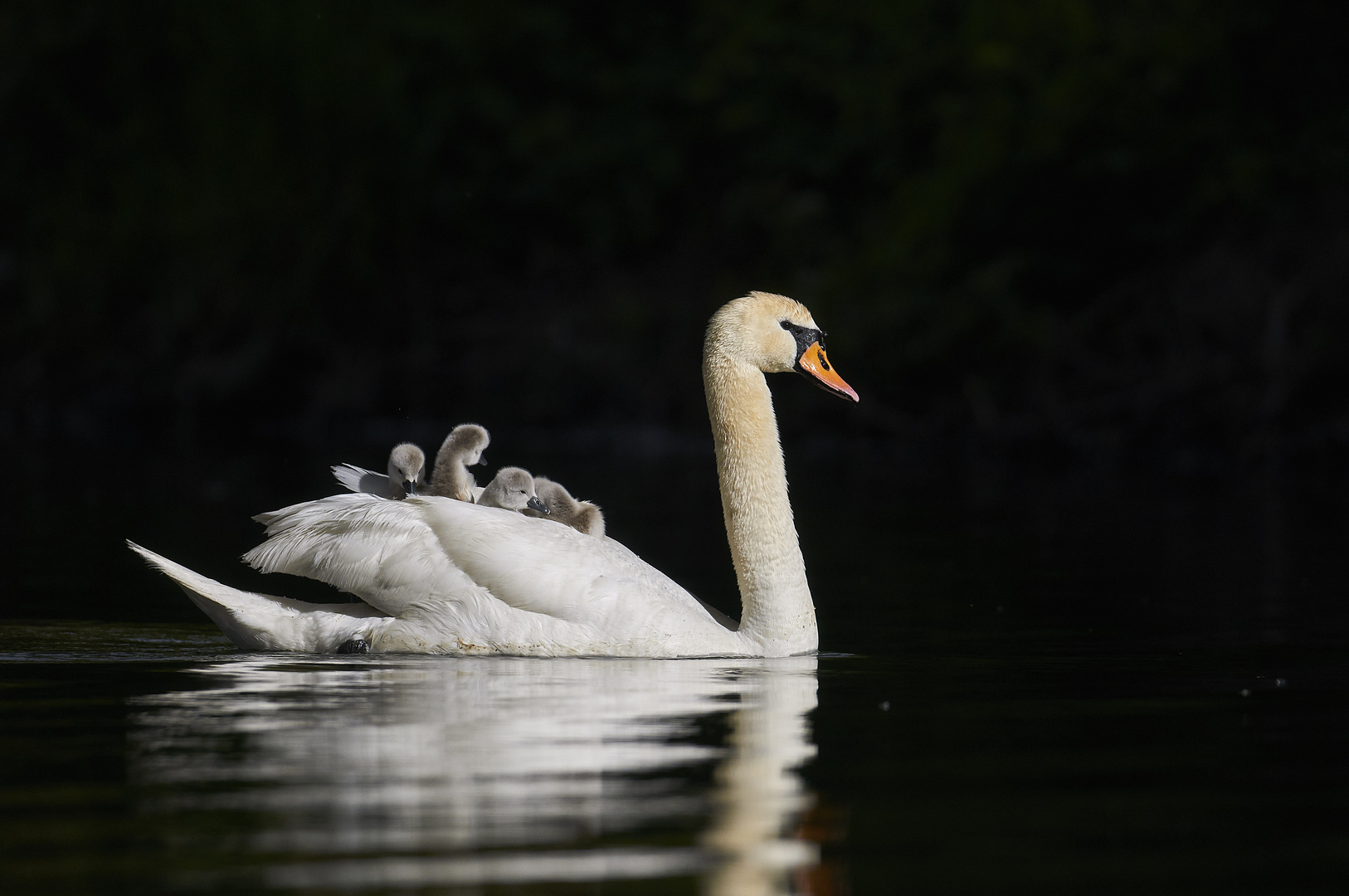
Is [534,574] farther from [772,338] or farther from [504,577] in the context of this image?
[772,338]

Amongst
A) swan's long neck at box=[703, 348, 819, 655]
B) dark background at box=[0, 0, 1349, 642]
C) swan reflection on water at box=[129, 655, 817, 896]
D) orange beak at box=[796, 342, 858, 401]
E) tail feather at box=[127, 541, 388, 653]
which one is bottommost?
swan reflection on water at box=[129, 655, 817, 896]

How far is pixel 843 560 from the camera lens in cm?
1400

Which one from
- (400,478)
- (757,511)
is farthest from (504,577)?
(400,478)

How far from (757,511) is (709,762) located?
2.95 m

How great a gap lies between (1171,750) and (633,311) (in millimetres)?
26302

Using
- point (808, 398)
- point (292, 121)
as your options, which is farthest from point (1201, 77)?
point (292, 121)

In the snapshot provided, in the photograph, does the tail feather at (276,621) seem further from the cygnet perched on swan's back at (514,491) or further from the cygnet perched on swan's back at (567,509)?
the cygnet perched on swan's back at (567,509)

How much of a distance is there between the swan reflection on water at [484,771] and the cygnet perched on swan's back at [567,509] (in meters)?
1.86

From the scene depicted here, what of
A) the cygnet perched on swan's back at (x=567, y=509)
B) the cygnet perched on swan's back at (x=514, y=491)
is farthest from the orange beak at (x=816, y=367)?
the cygnet perched on swan's back at (x=514, y=491)

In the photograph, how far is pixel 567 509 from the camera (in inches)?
401

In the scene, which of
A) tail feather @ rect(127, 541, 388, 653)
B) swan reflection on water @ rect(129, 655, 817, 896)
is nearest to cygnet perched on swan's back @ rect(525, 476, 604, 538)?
tail feather @ rect(127, 541, 388, 653)

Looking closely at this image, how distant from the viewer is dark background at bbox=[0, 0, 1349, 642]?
26.7 metres

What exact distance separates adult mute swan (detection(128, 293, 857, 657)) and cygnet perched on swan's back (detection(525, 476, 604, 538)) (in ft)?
3.76

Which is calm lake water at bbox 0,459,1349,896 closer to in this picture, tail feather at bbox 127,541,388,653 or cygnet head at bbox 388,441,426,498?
tail feather at bbox 127,541,388,653
